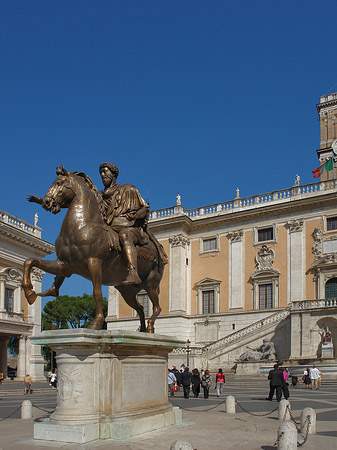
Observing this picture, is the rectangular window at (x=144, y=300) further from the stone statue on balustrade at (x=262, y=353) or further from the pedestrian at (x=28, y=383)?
the pedestrian at (x=28, y=383)

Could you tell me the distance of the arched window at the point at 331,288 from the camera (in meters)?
Answer: 39.6

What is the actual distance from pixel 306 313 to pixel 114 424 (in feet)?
97.5

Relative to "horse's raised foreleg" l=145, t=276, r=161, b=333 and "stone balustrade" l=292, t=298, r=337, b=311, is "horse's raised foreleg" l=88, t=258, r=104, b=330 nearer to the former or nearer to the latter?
"horse's raised foreleg" l=145, t=276, r=161, b=333

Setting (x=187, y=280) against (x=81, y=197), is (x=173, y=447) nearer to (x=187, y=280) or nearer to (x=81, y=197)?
(x=81, y=197)

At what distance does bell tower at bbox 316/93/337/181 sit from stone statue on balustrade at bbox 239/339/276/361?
22.2 meters

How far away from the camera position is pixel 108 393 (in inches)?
323

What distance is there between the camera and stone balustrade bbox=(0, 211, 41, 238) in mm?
40181

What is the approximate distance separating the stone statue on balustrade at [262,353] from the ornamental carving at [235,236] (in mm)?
9984

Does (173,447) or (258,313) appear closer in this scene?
(173,447)

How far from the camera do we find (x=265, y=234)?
4388 cm

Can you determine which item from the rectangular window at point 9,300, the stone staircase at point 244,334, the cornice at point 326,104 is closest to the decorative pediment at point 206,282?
the stone staircase at point 244,334

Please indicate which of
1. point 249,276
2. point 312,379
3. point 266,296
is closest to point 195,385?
point 312,379

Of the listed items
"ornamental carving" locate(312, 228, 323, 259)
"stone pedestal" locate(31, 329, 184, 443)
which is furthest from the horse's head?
"ornamental carving" locate(312, 228, 323, 259)

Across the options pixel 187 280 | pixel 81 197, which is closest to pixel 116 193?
pixel 81 197
